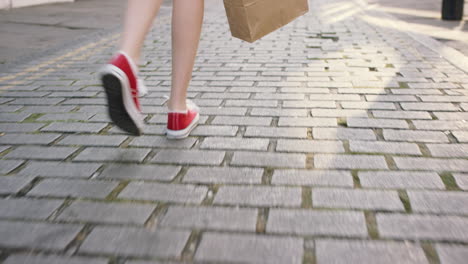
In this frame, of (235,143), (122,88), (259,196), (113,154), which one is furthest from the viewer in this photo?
(235,143)

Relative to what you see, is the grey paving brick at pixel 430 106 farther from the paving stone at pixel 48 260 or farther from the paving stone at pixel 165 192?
the paving stone at pixel 48 260

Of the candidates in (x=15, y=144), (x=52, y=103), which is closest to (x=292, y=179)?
(x=15, y=144)

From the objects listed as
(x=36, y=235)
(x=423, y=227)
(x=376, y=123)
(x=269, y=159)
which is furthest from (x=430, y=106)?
(x=36, y=235)

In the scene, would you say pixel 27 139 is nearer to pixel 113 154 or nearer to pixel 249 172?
pixel 113 154

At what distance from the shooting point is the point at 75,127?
2766mm

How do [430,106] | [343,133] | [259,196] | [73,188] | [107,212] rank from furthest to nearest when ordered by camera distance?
[430,106] → [343,133] → [73,188] → [259,196] → [107,212]

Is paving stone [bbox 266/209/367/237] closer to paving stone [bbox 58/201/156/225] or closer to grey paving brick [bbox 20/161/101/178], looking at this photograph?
paving stone [bbox 58/201/156/225]

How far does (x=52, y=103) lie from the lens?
3.28 m

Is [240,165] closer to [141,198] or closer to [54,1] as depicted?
[141,198]

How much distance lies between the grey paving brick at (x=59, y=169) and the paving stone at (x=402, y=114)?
1675 millimetres

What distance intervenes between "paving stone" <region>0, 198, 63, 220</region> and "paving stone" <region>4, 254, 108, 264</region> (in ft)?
0.85

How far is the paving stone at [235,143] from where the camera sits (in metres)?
2.39

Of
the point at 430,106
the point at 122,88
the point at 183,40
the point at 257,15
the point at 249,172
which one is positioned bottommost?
the point at 430,106

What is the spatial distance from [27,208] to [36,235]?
9.3 inches
